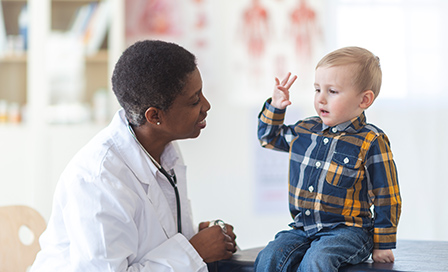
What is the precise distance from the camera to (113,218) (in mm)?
1276

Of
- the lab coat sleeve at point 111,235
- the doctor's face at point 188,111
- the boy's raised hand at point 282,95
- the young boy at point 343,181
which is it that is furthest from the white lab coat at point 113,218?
the boy's raised hand at point 282,95

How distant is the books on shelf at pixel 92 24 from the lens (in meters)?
3.15

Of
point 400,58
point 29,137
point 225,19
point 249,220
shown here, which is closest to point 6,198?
point 29,137

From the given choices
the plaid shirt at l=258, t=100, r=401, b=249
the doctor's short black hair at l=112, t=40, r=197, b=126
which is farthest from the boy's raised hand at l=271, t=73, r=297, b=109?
the doctor's short black hair at l=112, t=40, r=197, b=126

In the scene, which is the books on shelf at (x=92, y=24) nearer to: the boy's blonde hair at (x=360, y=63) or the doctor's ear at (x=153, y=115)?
the doctor's ear at (x=153, y=115)

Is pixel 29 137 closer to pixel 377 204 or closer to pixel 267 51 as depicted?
pixel 267 51

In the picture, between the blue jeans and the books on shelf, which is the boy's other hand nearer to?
the blue jeans

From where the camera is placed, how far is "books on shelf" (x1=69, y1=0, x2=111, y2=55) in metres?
3.15

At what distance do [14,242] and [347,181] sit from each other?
0.96 metres

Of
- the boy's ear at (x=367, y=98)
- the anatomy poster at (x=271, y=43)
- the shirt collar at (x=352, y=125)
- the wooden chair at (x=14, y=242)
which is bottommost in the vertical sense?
the wooden chair at (x=14, y=242)

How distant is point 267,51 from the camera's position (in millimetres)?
3463

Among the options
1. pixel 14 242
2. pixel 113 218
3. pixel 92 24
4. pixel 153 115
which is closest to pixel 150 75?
pixel 153 115

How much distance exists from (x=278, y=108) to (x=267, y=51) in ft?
6.56

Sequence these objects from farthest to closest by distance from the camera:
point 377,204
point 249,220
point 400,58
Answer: point 249,220 → point 400,58 → point 377,204
